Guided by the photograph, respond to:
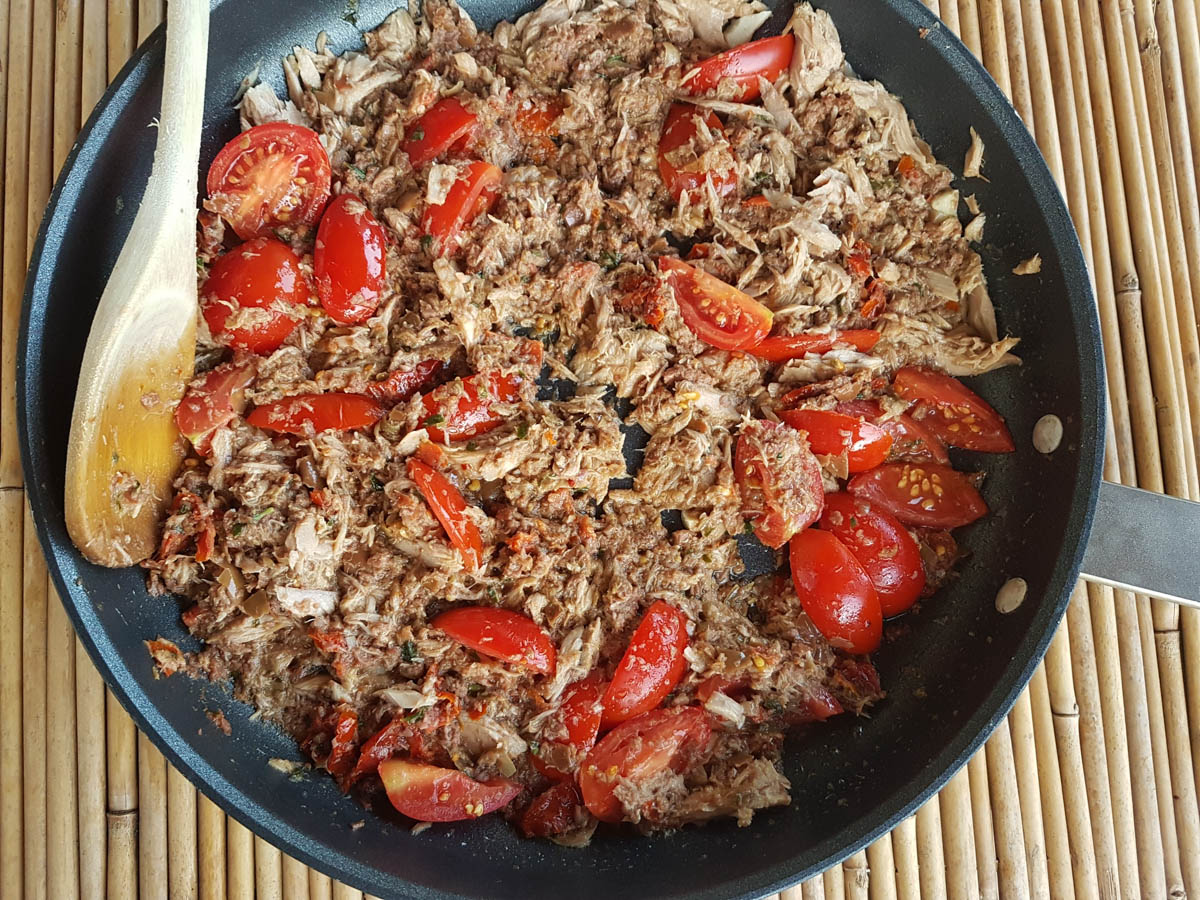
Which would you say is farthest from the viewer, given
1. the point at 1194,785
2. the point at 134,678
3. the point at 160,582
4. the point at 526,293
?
the point at 1194,785

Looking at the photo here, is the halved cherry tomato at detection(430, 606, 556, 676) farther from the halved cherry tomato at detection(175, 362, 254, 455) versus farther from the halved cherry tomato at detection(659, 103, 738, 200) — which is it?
the halved cherry tomato at detection(659, 103, 738, 200)

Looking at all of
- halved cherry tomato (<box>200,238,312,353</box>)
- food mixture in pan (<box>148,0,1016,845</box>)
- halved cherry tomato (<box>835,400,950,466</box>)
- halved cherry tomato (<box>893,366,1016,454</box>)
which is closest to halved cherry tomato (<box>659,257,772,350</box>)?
food mixture in pan (<box>148,0,1016,845</box>)

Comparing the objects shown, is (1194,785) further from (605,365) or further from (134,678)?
(134,678)

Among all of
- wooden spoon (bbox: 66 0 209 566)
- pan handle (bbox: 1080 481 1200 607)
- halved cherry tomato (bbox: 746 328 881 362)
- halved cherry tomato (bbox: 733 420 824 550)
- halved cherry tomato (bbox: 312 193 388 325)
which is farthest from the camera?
halved cherry tomato (bbox: 746 328 881 362)

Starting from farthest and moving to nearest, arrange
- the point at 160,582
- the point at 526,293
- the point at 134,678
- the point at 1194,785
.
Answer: the point at 1194,785 → the point at 526,293 → the point at 160,582 → the point at 134,678

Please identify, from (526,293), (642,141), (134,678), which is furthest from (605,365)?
(134,678)

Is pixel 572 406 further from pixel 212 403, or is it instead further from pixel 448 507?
pixel 212 403

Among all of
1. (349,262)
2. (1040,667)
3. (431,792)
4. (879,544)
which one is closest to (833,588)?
(879,544)
